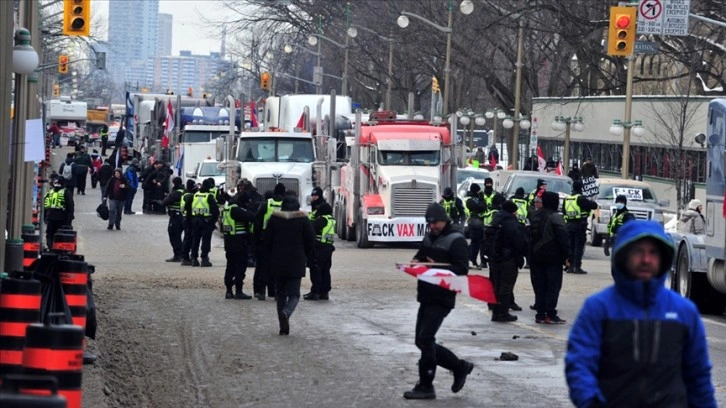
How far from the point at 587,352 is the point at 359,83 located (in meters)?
80.1

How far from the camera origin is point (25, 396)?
19.8ft

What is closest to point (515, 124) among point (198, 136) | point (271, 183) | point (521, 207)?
point (198, 136)

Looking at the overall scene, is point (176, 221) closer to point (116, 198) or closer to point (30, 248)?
point (116, 198)

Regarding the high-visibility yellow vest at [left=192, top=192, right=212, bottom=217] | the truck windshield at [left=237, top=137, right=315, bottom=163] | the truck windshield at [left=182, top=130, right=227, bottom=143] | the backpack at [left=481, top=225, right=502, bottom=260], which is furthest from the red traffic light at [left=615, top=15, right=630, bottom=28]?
the truck windshield at [left=182, top=130, right=227, bottom=143]

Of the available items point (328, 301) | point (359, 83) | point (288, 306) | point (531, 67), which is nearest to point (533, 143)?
point (531, 67)

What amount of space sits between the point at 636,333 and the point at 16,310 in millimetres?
5200

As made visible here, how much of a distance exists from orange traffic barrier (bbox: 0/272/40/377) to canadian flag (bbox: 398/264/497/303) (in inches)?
127

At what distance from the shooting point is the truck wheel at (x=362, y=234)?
33.2m

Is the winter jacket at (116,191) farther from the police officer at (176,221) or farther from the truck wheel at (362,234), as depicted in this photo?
the police officer at (176,221)

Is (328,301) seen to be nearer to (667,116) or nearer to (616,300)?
(616,300)

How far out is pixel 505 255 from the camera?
62.0 feet

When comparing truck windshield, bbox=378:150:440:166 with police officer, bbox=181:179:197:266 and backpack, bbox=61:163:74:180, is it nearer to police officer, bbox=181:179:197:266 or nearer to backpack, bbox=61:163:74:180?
police officer, bbox=181:179:197:266

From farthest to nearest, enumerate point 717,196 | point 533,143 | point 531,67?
point 531,67
point 533,143
point 717,196

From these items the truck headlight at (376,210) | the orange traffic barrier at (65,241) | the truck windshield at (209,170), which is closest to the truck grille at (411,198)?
the truck headlight at (376,210)
